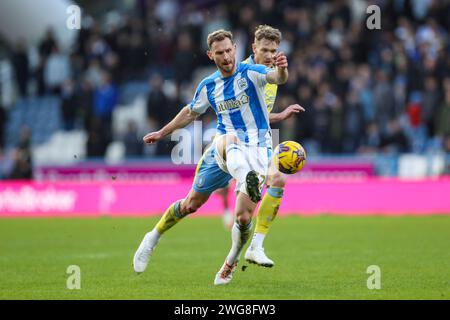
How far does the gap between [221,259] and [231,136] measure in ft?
9.74

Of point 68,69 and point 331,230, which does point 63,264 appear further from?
point 68,69

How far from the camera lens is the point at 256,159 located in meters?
9.95

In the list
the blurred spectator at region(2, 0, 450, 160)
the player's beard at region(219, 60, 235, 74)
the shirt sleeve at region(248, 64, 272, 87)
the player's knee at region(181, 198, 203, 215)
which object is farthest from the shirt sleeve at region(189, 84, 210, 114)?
the blurred spectator at region(2, 0, 450, 160)

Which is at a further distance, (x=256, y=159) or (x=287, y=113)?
(x=287, y=113)

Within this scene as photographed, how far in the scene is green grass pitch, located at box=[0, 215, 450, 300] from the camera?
9.23m

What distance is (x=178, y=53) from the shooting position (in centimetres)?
2467

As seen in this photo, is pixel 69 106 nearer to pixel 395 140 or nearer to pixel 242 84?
pixel 395 140

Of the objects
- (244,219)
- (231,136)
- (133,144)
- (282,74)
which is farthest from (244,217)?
(133,144)

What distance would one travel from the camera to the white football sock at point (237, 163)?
31.3ft

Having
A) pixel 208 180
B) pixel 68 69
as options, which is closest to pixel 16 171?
pixel 68 69

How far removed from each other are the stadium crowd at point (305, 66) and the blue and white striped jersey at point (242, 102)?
11785 mm

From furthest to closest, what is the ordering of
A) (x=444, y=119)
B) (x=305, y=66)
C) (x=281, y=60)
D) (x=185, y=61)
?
1. (x=185, y=61)
2. (x=305, y=66)
3. (x=444, y=119)
4. (x=281, y=60)

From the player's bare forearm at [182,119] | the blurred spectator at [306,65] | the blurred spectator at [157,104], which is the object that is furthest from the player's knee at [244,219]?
the blurred spectator at [157,104]

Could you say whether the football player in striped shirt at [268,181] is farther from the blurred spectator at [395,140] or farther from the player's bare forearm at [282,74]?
the blurred spectator at [395,140]
